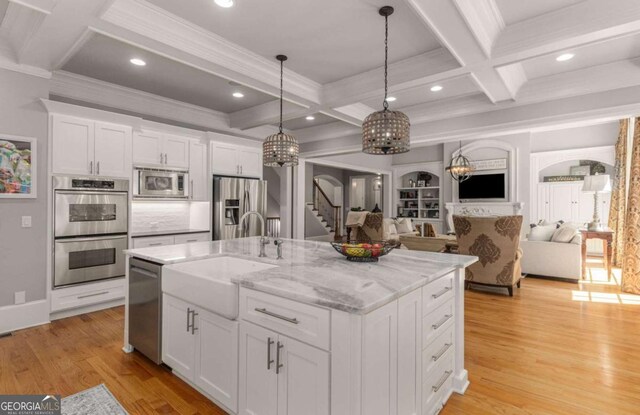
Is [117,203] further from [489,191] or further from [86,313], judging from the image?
[489,191]

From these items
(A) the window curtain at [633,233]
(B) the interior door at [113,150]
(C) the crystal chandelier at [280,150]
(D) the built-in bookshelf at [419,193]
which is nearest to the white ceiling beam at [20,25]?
(B) the interior door at [113,150]

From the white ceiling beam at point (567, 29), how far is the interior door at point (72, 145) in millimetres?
4573

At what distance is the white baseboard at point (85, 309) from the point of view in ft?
12.0

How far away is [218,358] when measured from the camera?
76.7 inches

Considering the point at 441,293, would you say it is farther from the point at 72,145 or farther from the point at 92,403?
the point at 72,145

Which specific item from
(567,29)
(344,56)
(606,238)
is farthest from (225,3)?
(606,238)

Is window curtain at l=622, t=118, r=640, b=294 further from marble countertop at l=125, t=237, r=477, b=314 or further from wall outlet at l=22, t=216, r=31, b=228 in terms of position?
wall outlet at l=22, t=216, r=31, b=228

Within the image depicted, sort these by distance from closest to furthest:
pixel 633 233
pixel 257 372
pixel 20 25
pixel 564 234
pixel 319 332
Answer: pixel 319 332 < pixel 257 372 < pixel 20 25 < pixel 633 233 < pixel 564 234

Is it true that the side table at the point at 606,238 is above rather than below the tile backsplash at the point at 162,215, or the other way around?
below

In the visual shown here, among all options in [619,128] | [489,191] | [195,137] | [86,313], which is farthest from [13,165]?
[619,128]

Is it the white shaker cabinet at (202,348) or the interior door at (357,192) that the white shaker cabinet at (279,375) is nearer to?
the white shaker cabinet at (202,348)

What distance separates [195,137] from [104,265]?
2.24 meters

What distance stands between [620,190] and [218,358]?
834 cm

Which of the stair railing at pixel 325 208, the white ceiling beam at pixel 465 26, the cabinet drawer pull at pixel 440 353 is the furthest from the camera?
the stair railing at pixel 325 208
